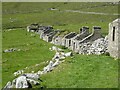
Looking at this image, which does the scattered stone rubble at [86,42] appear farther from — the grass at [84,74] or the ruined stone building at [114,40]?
the grass at [84,74]

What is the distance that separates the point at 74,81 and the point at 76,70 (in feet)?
12.1

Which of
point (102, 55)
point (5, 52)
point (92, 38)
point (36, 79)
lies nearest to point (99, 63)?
point (102, 55)

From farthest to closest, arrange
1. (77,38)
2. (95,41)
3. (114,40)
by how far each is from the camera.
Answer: (77,38) → (95,41) → (114,40)

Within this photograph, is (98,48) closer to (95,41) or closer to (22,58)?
(95,41)

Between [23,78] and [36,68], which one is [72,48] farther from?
[23,78]

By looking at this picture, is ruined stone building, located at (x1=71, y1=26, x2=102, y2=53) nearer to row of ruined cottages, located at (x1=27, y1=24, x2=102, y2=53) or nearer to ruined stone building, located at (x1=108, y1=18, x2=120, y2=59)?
row of ruined cottages, located at (x1=27, y1=24, x2=102, y2=53)

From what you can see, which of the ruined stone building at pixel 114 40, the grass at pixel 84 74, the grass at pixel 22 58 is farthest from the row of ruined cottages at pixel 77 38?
the grass at pixel 84 74

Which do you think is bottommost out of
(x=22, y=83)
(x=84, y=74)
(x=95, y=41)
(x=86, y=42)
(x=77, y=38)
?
(x=22, y=83)

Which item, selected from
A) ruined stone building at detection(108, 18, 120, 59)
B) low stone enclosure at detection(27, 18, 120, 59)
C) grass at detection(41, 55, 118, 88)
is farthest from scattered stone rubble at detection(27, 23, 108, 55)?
grass at detection(41, 55, 118, 88)

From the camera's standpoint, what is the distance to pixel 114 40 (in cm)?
3847

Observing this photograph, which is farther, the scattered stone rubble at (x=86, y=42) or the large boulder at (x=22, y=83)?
the scattered stone rubble at (x=86, y=42)

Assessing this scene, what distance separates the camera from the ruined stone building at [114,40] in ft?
123

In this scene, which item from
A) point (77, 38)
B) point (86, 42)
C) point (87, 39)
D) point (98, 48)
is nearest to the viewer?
point (98, 48)

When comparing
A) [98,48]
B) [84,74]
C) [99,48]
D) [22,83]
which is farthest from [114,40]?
[22,83]
